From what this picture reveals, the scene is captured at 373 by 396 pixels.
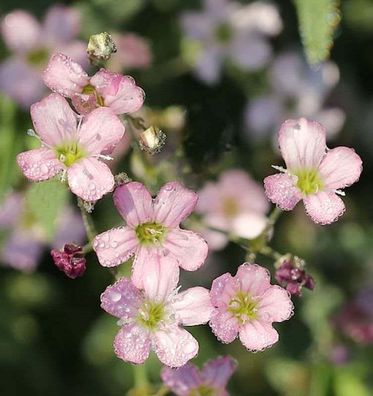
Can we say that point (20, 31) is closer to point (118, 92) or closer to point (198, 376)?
point (118, 92)

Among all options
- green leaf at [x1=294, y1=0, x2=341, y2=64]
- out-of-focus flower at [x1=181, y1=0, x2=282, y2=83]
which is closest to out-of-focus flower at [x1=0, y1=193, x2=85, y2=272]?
out-of-focus flower at [x1=181, y1=0, x2=282, y2=83]

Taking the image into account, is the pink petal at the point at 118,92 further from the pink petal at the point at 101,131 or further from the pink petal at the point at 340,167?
the pink petal at the point at 340,167

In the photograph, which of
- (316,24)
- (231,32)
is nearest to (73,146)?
(316,24)

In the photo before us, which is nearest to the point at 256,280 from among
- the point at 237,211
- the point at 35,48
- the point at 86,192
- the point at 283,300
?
the point at 283,300

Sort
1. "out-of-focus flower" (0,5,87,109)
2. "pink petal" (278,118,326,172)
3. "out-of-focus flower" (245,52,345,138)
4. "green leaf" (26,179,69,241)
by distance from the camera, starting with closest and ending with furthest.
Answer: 1. "pink petal" (278,118,326,172)
2. "green leaf" (26,179,69,241)
3. "out-of-focus flower" (0,5,87,109)
4. "out-of-focus flower" (245,52,345,138)

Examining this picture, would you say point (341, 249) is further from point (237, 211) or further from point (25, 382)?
point (25, 382)

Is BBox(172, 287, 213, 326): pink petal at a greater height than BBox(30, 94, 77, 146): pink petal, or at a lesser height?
lesser

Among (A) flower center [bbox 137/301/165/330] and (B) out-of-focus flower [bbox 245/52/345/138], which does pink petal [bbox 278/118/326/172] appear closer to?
(A) flower center [bbox 137/301/165/330]

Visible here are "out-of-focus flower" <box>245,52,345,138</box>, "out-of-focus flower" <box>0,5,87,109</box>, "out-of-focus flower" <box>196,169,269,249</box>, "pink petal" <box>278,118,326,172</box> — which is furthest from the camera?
"out-of-focus flower" <box>245,52,345,138</box>
